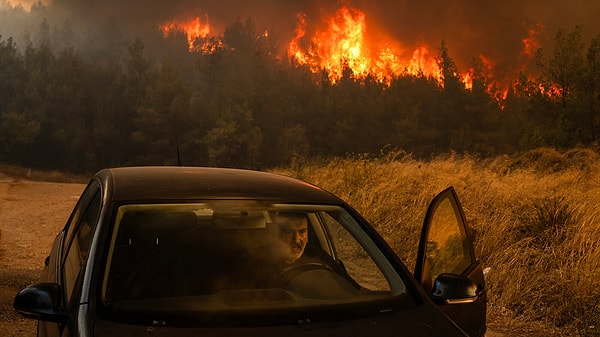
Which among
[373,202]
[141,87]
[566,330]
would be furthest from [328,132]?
[566,330]

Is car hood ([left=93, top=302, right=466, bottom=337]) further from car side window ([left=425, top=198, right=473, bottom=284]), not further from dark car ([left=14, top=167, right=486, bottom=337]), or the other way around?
car side window ([left=425, top=198, right=473, bottom=284])

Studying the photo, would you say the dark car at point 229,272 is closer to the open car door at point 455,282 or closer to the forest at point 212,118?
the open car door at point 455,282

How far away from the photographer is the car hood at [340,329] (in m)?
1.99

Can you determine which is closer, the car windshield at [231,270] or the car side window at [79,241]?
the car windshield at [231,270]

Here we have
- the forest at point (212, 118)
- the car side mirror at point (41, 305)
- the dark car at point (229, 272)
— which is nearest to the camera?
the dark car at point (229, 272)

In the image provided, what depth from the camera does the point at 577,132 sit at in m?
26.8

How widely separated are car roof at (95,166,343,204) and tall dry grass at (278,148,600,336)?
3411 mm

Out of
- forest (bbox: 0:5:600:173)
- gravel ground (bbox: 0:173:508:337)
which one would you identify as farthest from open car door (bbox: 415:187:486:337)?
forest (bbox: 0:5:600:173)

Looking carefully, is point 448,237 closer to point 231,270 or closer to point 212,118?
point 231,270

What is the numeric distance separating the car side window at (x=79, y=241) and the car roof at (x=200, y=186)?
139 mm

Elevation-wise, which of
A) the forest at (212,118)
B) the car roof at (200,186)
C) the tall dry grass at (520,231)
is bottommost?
the tall dry grass at (520,231)

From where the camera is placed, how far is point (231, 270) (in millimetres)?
2674

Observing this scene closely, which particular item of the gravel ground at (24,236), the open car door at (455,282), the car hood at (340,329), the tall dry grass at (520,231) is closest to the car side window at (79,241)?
the car hood at (340,329)

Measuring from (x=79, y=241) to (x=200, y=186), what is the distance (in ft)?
2.33
